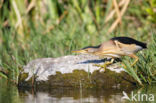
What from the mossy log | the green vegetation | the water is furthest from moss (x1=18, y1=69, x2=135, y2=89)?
the green vegetation

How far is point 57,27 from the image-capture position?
26.6 ft

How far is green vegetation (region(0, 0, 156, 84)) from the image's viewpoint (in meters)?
7.01

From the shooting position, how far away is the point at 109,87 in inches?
200

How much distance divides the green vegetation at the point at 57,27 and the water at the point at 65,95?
1216 millimetres

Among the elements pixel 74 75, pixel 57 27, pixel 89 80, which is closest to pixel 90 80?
pixel 89 80

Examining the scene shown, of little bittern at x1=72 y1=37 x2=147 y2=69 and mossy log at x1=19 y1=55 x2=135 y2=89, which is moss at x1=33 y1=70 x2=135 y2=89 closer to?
mossy log at x1=19 y1=55 x2=135 y2=89

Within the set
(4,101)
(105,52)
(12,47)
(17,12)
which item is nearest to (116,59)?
(105,52)

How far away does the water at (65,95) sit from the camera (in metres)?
4.23

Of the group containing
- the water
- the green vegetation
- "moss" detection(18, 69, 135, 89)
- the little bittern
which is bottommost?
the water

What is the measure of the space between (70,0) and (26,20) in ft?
4.20

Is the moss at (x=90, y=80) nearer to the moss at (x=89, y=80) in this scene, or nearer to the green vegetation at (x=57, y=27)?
the moss at (x=89, y=80)

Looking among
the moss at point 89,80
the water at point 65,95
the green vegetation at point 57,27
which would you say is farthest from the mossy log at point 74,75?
the green vegetation at point 57,27

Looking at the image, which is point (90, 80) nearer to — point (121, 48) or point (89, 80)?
point (89, 80)

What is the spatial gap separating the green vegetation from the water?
47.9 inches
